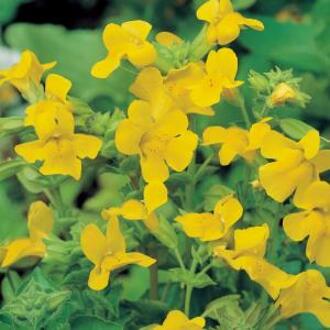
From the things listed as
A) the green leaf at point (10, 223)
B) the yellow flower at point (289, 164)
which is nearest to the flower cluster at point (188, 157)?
the yellow flower at point (289, 164)

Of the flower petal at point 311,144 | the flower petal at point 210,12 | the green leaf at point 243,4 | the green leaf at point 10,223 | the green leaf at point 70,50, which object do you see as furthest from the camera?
the green leaf at point 70,50

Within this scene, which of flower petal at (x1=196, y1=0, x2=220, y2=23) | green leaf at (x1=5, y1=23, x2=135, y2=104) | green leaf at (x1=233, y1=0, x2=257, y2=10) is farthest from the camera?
green leaf at (x1=5, y1=23, x2=135, y2=104)

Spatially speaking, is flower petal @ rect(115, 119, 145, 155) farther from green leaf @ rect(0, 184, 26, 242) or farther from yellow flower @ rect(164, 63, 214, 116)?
green leaf @ rect(0, 184, 26, 242)

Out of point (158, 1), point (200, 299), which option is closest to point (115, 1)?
point (158, 1)

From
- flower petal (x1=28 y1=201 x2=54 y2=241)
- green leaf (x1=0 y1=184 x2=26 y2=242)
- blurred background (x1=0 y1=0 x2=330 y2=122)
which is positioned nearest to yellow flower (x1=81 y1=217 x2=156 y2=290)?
flower petal (x1=28 y1=201 x2=54 y2=241)

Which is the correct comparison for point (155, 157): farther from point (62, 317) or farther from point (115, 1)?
point (115, 1)

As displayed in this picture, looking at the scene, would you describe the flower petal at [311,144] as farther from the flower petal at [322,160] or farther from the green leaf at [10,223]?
the green leaf at [10,223]

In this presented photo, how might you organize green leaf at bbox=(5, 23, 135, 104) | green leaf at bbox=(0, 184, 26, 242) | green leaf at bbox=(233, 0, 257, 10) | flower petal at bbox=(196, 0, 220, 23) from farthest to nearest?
green leaf at bbox=(5, 23, 135, 104), green leaf at bbox=(233, 0, 257, 10), green leaf at bbox=(0, 184, 26, 242), flower petal at bbox=(196, 0, 220, 23)

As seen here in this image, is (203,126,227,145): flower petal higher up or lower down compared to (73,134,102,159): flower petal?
higher up

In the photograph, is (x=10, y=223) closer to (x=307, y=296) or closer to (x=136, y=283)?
(x=136, y=283)
